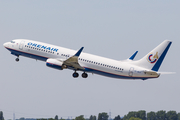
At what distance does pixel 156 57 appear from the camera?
81875 mm

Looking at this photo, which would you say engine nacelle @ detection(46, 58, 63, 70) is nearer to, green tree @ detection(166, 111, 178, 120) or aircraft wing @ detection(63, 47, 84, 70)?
aircraft wing @ detection(63, 47, 84, 70)

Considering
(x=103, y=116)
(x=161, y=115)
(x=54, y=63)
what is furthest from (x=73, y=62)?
(x=161, y=115)

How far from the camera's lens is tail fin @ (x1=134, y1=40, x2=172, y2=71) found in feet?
267

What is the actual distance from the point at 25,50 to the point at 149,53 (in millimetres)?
28738

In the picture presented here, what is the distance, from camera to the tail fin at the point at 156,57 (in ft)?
267

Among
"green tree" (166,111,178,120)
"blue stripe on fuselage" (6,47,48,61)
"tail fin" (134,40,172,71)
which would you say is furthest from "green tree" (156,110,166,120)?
"blue stripe on fuselage" (6,47,48,61)

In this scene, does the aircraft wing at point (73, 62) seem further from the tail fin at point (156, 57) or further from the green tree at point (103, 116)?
the green tree at point (103, 116)

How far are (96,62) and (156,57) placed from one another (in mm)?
Result: 13021

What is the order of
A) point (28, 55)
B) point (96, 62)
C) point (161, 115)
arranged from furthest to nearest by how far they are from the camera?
point (161, 115)
point (28, 55)
point (96, 62)

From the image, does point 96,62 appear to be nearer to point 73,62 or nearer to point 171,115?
point 73,62

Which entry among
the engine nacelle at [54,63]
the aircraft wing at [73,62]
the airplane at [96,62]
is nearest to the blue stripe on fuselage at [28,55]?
the airplane at [96,62]

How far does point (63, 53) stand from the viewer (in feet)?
281

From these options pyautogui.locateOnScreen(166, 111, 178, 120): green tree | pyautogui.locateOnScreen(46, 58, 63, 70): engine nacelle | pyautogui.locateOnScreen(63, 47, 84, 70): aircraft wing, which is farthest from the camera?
pyautogui.locateOnScreen(166, 111, 178, 120): green tree

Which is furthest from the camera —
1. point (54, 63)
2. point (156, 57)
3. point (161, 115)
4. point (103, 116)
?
point (161, 115)
